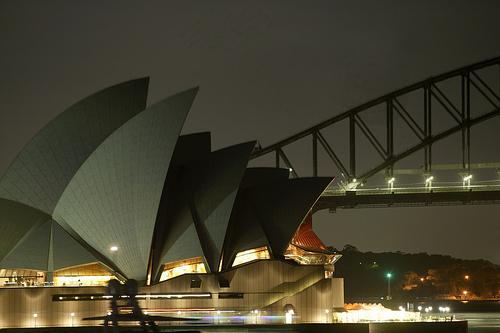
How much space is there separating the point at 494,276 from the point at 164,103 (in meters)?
149

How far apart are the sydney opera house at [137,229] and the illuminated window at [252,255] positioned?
0.31ft

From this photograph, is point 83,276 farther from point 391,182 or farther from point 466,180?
point 466,180

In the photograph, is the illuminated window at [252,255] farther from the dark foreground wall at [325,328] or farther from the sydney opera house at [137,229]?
the dark foreground wall at [325,328]

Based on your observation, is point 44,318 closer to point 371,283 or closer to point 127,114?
point 127,114

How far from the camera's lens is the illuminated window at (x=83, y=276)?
214ft

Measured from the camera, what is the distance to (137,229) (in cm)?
6366

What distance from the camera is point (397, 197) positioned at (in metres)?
108

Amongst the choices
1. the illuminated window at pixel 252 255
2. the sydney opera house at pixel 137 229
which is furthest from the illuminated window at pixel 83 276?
the illuminated window at pixel 252 255

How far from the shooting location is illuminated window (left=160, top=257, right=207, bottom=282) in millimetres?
66375

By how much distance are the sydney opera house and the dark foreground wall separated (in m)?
2.38

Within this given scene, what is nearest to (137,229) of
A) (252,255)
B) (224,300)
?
(224,300)

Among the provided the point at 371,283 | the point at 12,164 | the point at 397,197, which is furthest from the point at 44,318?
the point at 371,283

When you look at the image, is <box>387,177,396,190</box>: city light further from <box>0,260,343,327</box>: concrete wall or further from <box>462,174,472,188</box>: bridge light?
<box>0,260,343,327</box>: concrete wall

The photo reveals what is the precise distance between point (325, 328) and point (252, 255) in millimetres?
9117
